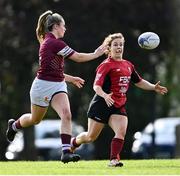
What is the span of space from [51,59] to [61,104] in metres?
0.70

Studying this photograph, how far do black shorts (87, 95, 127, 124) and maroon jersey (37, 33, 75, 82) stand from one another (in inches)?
27.5

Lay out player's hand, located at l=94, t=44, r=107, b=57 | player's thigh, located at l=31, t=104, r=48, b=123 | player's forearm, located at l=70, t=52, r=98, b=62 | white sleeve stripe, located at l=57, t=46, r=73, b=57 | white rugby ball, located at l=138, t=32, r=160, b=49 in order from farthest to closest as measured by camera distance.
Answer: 1. white rugby ball, located at l=138, t=32, r=160, b=49
2. player's thigh, located at l=31, t=104, r=48, b=123
3. white sleeve stripe, located at l=57, t=46, r=73, b=57
4. player's forearm, located at l=70, t=52, r=98, b=62
5. player's hand, located at l=94, t=44, r=107, b=57

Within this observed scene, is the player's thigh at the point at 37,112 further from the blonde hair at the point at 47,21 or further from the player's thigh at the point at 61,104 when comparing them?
the blonde hair at the point at 47,21

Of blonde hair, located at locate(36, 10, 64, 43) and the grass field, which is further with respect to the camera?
blonde hair, located at locate(36, 10, 64, 43)

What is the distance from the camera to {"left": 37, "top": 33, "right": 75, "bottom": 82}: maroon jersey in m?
14.2

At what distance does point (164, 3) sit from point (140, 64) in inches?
85.0

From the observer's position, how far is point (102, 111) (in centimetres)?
1452

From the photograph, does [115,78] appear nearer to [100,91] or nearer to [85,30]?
[100,91]

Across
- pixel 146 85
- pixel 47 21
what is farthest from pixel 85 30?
pixel 47 21

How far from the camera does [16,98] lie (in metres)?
34.7

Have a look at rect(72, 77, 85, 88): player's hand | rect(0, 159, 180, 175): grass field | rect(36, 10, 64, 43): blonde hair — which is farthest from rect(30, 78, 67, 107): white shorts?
rect(0, 159, 180, 175): grass field

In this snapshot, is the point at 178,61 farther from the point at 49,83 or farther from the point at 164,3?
the point at 49,83

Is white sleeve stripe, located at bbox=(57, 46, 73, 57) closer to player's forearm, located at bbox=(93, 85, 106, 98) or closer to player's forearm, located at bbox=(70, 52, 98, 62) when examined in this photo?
player's forearm, located at bbox=(70, 52, 98, 62)

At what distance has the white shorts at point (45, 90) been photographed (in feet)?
46.8
